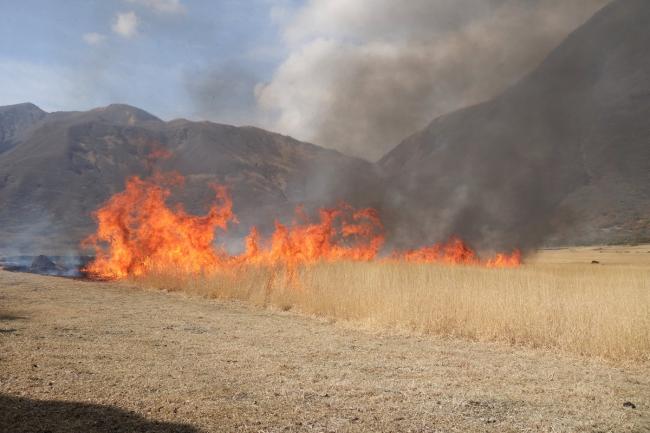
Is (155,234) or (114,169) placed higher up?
(114,169)

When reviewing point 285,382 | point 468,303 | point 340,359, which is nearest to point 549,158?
point 468,303

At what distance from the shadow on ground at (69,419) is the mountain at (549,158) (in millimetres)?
24687

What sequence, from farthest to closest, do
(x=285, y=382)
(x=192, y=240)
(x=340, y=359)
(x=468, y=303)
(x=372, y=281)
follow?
(x=192, y=240) < (x=372, y=281) < (x=468, y=303) < (x=340, y=359) < (x=285, y=382)

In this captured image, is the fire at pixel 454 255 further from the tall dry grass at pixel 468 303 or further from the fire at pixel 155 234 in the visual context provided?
the fire at pixel 155 234

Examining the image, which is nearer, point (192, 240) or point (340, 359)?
point (340, 359)

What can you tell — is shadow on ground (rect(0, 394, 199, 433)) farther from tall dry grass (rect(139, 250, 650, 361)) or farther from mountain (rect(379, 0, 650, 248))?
mountain (rect(379, 0, 650, 248))

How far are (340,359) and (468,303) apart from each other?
4896 mm

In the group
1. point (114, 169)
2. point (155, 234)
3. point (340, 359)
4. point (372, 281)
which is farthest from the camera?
point (114, 169)

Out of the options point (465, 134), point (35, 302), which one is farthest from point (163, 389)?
point (465, 134)

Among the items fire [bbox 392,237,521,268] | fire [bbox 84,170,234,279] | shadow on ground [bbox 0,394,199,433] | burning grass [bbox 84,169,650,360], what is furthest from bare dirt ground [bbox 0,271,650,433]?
fire [bbox 392,237,521,268]

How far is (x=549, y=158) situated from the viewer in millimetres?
46031

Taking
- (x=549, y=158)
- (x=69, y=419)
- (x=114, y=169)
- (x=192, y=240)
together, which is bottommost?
(x=69, y=419)

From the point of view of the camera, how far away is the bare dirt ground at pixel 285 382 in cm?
570

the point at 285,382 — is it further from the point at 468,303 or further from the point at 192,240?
the point at 192,240
